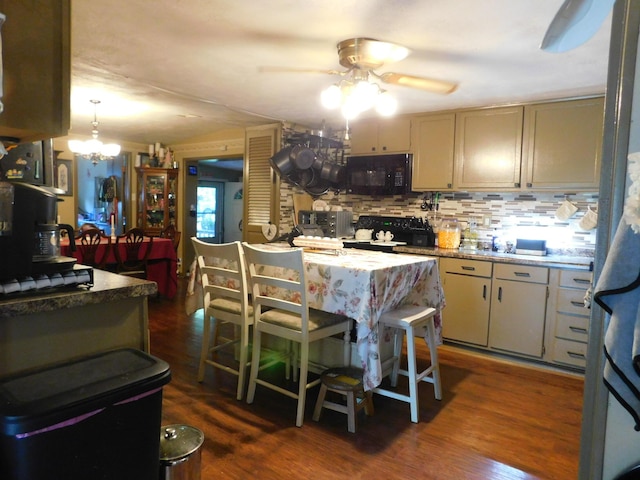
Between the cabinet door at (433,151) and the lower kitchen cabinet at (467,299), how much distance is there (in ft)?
2.81

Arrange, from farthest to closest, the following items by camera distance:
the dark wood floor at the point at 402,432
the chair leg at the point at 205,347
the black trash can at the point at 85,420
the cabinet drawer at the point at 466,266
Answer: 1. the cabinet drawer at the point at 466,266
2. the chair leg at the point at 205,347
3. the dark wood floor at the point at 402,432
4. the black trash can at the point at 85,420

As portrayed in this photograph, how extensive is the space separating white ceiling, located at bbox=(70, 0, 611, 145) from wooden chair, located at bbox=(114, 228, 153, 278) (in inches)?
56.4

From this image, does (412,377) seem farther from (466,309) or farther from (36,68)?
(36,68)

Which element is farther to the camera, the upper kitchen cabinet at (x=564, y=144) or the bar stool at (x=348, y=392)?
the upper kitchen cabinet at (x=564, y=144)

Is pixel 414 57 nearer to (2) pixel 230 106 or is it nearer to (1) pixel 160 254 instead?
(2) pixel 230 106

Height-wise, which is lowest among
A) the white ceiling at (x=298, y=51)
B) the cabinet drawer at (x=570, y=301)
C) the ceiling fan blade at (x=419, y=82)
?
the cabinet drawer at (x=570, y=301)

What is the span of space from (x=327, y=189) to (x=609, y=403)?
4.10m

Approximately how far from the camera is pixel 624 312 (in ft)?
2.64

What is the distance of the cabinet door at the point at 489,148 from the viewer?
364 centimetres

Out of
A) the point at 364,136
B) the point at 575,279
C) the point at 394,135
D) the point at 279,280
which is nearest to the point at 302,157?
the point at 364,136

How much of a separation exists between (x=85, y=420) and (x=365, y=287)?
141 centimetres

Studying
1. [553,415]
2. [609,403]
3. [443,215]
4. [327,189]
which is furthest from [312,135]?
[609,403]

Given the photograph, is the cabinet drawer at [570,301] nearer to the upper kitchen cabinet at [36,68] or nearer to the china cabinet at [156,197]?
the upper kitchen cabinet at [36,68]

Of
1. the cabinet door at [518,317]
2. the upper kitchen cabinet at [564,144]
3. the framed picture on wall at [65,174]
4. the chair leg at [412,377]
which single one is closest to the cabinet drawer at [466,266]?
the cabinet door at [518,317]
